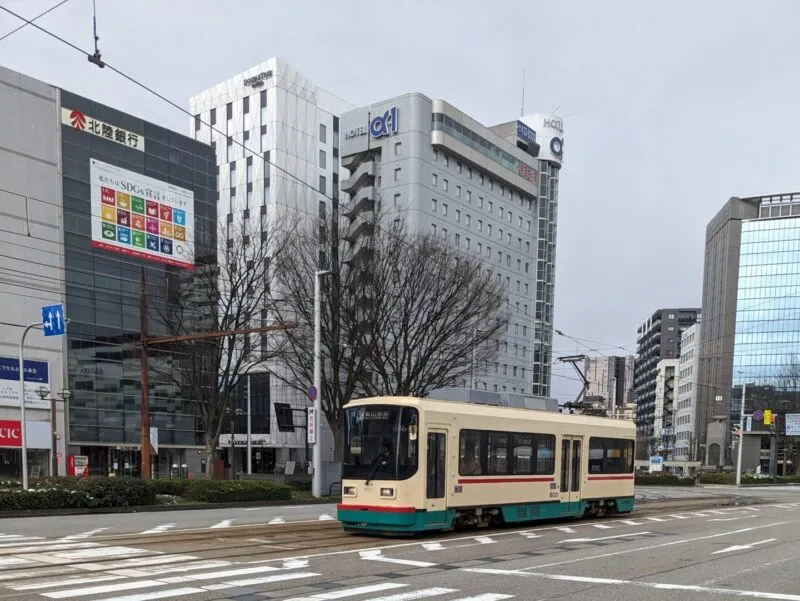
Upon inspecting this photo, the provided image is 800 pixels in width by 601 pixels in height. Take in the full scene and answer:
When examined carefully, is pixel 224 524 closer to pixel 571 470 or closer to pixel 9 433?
pixel 571 470

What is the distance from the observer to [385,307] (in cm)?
3080

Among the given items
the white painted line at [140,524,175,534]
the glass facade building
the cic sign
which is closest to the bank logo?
the cic sign

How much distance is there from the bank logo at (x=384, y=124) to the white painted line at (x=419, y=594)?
73.1 meters

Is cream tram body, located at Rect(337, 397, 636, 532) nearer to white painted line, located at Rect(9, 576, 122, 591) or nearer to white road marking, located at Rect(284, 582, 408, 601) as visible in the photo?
white road marking, located at Rect(284, 582, 408, 601)

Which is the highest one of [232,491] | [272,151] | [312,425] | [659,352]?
[272,151]

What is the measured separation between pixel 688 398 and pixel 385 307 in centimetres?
11884

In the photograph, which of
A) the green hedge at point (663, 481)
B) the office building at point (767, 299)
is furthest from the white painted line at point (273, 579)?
the office building at point (767, 299)

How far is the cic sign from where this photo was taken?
7900cm

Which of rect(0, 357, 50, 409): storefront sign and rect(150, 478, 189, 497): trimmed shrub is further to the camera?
rect(0, 357, 50, 409): storefront sign

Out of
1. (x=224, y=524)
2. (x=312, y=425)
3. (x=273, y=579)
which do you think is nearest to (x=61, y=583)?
(x=273, y=579)

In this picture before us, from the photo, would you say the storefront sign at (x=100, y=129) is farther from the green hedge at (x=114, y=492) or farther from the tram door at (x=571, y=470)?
the tram door at (x=571, y=470)

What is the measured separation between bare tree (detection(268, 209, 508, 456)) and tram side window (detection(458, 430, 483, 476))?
14.6 meters

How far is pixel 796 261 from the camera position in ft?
359

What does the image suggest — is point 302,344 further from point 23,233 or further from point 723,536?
point 23,233
